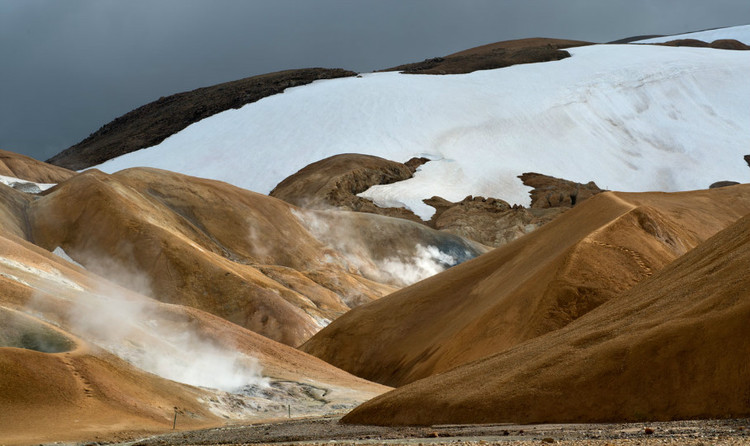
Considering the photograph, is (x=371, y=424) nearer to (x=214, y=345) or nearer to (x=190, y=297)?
(x=214, y=345)

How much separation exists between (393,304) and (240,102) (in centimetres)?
10392

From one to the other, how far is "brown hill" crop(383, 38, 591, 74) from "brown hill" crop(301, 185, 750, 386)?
112511mm

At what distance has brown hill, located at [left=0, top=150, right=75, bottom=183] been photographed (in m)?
95.9

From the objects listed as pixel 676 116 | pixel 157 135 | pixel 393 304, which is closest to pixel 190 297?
pixel 393 304

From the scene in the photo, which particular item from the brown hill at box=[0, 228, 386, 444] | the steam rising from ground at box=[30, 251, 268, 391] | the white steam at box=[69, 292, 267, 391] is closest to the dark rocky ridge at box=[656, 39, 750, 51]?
the brown hill at box=[0, 228, 386, 444]

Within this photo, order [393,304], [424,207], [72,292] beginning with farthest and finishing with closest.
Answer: [424,207]
[393,304]
[72,292]

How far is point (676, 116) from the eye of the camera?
140 metres

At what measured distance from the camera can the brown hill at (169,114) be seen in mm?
145113

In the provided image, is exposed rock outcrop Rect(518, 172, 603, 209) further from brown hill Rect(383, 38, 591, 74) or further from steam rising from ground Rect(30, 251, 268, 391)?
steam rising from ground Rect(30, 251, 268, 391)

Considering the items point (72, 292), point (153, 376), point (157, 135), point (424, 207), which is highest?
point (157, 135)

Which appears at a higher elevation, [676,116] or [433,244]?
[676,116]

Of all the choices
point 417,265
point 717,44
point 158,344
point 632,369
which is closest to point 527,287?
point 158,344

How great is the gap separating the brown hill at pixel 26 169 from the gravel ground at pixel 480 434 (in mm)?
77096

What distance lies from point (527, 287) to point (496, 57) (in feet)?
441
